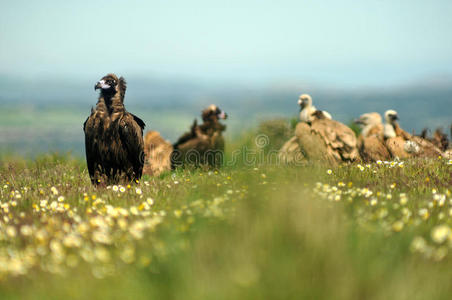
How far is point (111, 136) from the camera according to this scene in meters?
8.59

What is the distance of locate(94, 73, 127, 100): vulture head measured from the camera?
8.48m

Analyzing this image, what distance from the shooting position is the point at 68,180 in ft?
32.1

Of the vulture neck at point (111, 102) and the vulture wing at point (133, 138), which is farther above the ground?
the vulture neck at point (111, 102)

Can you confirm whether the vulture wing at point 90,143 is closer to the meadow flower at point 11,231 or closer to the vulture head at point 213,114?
the meadow flower at point 11,231

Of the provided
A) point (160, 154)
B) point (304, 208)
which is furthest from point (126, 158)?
point (304, 208)

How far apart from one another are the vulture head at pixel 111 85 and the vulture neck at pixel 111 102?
30 mm

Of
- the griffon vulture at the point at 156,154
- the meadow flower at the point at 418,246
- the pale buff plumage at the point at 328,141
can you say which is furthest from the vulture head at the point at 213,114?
the meadow flower at the point at 418,246

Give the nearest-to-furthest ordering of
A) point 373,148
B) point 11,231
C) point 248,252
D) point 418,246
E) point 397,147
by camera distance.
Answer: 1. point 248,252
2. point 418,246
3. point 11,231
4. point 373,148
5. point 397,147

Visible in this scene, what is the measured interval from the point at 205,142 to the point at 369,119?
560cm

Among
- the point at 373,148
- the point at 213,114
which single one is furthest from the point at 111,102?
the point at 373,148

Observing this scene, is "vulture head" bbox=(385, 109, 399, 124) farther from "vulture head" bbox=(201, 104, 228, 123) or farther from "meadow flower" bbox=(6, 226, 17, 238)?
"meadow flower" bbox=(6, 226, 17, 238)

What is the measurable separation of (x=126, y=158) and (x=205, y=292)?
20.5 ft

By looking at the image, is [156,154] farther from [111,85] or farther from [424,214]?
[424,214]

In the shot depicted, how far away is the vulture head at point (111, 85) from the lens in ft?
27.8
